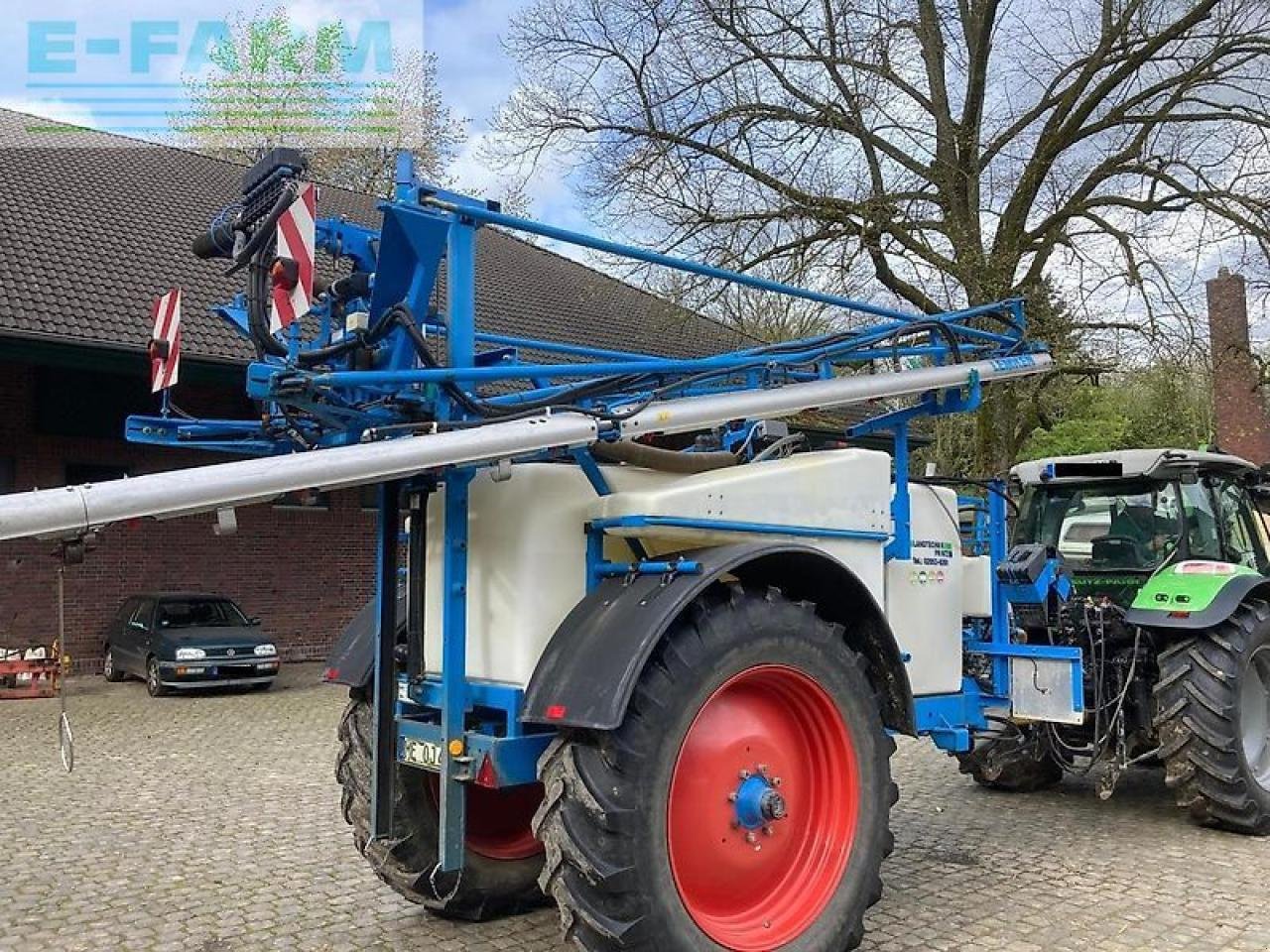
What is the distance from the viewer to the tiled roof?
12531mm

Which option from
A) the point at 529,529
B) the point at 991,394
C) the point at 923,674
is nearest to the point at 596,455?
the point at 529,529

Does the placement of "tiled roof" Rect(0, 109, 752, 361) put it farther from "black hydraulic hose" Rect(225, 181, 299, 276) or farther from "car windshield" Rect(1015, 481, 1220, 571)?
"car windshield" Rect(1015, 481, 1220, 571)

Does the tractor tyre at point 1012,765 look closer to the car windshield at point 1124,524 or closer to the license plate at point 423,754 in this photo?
the car windshield at point 1124,524

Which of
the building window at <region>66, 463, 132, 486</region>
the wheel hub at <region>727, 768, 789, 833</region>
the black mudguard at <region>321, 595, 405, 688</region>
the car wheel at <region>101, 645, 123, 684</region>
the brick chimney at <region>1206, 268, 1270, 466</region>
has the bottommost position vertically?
the car wheel at <region>101, 645, 123, 684</region>

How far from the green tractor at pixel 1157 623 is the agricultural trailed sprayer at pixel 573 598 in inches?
89.4

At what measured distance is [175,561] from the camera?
14406mm

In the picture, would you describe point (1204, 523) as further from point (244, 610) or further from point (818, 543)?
point (244, 610)

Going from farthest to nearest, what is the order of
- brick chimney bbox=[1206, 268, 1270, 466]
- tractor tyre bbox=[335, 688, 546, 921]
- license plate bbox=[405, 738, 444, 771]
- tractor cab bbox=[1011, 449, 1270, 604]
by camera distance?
brick chimney bbox=[1206, 268, 1270, 466], tractor cab bbox=[1011, 449, 1270, 604], tractor tyre bbox=[335, 688, 546, 921], license plate bbox=[405, 738, 444, 771]

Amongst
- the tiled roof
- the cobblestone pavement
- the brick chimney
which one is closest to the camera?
the cobblestone pavement

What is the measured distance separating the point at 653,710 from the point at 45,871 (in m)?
3.85

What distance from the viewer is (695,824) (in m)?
3.80

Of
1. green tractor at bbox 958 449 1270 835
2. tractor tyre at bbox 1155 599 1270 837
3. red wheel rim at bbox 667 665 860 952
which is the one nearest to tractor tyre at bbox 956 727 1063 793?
green tractor at bbox 958 449 1270 835

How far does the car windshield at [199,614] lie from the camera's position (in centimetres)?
1313

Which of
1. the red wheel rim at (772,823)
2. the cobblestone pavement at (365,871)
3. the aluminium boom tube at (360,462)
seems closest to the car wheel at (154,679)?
the cobblestone pavement at (365,871)
